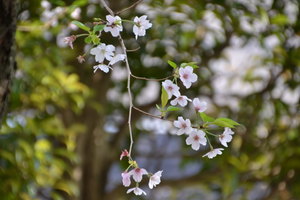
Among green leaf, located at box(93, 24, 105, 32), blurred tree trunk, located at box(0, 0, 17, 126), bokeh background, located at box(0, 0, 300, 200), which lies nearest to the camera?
green leaf, located at box(93, 24, 105, 32)

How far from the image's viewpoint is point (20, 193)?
1.63 meters

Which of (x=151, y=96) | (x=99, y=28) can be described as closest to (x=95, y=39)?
(x=99, y=28)

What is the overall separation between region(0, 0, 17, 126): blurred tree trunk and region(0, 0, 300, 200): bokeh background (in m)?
0.39

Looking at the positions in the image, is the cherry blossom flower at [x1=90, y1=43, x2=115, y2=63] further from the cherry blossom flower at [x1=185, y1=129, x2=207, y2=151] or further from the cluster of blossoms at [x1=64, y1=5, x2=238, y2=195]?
the cherry blossom flower at [x1=185, y1=129, x2=207, y2=151]

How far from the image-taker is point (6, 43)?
3.33ft

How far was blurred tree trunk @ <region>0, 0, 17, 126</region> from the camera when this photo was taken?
1.00 m

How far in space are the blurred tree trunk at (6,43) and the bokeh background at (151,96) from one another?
0.39 meters

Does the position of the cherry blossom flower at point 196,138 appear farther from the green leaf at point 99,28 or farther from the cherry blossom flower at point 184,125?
the green leaf at point 99,28

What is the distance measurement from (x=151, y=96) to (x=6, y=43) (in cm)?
135

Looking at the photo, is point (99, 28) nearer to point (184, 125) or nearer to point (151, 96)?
point (184, 125)

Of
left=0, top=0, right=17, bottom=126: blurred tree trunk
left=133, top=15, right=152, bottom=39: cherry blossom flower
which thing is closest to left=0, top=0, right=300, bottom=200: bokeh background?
left=0, top=0, right=17, bottom=126: blurred tree trunk

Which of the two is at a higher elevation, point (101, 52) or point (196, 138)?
point (101, 52)

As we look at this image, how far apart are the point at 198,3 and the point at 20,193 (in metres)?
0.79


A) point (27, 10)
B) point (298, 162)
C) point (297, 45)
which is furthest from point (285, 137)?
point (27, 10)
